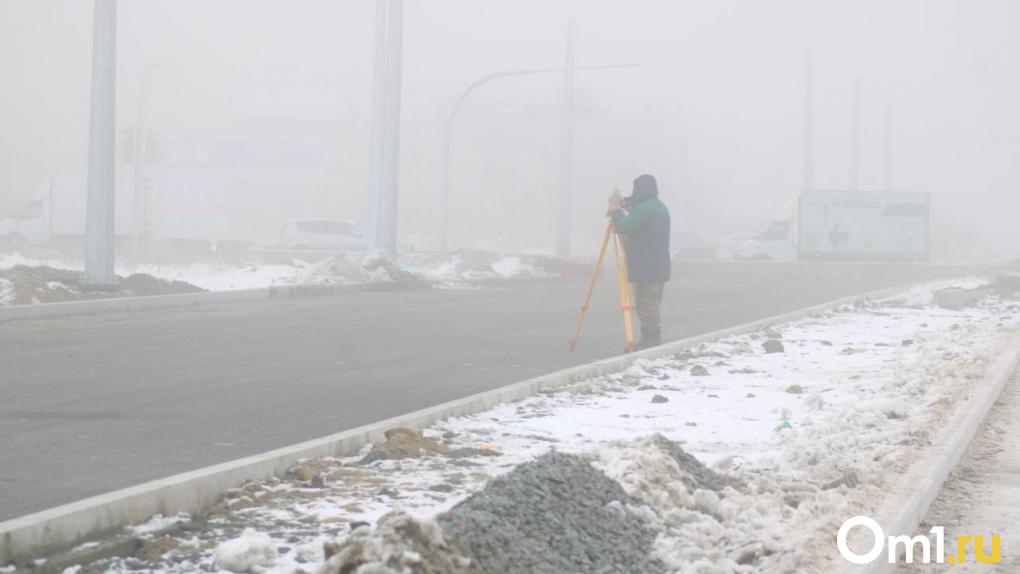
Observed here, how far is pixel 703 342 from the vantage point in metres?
15.6

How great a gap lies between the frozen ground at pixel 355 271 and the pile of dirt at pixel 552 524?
1410 cm

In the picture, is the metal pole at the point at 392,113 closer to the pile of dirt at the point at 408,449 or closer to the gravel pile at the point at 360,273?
the gravel pile at the point at 360,273

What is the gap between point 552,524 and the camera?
555cm

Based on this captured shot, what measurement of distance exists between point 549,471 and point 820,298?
2448cm

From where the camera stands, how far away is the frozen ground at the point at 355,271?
27406 mm

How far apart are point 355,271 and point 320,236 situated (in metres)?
20.5

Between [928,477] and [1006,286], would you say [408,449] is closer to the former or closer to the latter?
[928,477]

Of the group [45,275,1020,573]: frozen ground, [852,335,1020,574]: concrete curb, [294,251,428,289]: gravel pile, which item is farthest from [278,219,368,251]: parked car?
[852,335,1020,574]: concrete curb

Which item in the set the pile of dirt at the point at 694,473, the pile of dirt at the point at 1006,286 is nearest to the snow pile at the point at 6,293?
the pile of dirt at the point at 694,473

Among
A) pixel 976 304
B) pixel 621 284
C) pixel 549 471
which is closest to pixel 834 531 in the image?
pixel 549 471

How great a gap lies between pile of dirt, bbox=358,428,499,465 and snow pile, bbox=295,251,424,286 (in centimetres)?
1867

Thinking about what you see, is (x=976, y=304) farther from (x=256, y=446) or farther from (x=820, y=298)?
(x=256, y=446)

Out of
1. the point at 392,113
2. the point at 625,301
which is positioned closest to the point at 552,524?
the point at 625,301

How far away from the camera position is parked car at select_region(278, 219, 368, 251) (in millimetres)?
48000
